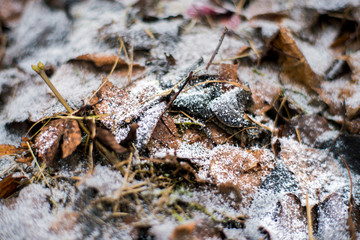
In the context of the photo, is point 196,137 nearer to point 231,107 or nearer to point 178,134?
point 178,134

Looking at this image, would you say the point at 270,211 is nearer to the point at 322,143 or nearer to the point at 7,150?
the point at 322,143

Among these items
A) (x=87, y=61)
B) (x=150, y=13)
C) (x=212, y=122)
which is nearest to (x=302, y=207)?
(x=212, y=122)

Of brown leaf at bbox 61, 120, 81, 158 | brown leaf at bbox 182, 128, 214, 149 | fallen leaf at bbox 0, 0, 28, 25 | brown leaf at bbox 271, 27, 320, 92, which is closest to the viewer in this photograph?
brown leaf at bbox 61, 120, 81, 158

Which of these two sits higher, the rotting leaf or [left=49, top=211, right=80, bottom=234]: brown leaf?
the rotting leaf

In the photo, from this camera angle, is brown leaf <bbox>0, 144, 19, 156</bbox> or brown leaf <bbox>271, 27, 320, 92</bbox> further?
brown leaf <bbox>271, 27, 320, 92</bbox>

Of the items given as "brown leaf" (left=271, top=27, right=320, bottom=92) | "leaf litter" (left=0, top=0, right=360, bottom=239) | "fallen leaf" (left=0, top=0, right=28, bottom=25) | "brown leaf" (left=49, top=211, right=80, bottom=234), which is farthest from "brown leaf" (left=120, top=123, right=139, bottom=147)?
"fallen leaf" (left=0, top=0, right=28, bottom=25)

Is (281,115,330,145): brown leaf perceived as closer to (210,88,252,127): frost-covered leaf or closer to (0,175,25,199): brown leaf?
(210,88,252,127): frost-covered leaf

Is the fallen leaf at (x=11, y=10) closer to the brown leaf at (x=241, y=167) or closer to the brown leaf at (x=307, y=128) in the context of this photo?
the brown leaf at (x=241, y=167)
